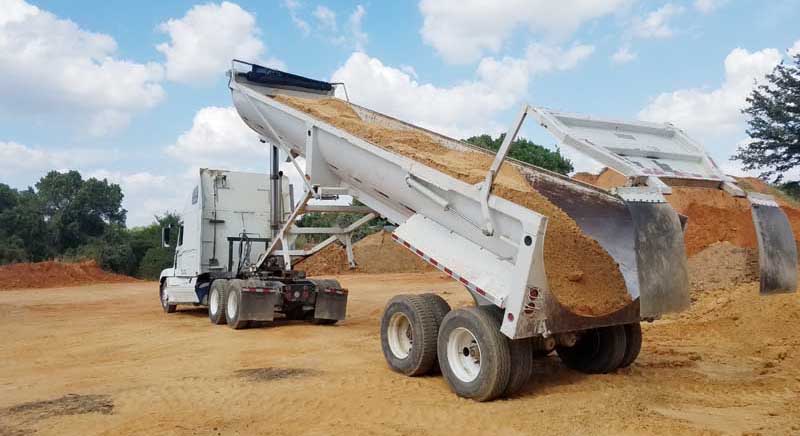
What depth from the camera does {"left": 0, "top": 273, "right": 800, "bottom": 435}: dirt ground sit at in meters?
5.30

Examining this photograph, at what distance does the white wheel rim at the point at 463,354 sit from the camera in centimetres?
635

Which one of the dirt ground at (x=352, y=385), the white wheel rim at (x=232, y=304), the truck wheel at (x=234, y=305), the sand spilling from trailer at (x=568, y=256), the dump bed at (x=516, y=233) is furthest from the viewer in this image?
the white wheel rim at (x=232, y=304)

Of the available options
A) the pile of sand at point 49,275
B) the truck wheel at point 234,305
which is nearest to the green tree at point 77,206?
the pile of sand at point 49,275

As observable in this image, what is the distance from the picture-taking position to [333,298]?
12109 millimetres

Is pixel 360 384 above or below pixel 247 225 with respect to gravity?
A: below

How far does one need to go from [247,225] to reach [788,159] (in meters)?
20.4

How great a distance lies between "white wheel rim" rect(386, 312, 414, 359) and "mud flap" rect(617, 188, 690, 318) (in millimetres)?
2744

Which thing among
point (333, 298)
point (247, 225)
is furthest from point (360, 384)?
point (247, 225)

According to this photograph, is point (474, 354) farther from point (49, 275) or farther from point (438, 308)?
point (49, 275)

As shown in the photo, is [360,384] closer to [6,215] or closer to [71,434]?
[71,434]

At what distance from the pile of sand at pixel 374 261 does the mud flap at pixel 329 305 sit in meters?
18.9

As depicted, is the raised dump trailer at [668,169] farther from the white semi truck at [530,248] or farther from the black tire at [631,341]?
the black tire at [631,341]

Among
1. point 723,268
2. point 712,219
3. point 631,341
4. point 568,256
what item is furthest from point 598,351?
point 712,219

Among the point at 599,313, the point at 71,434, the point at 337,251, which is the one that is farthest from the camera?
the point at 337,251
